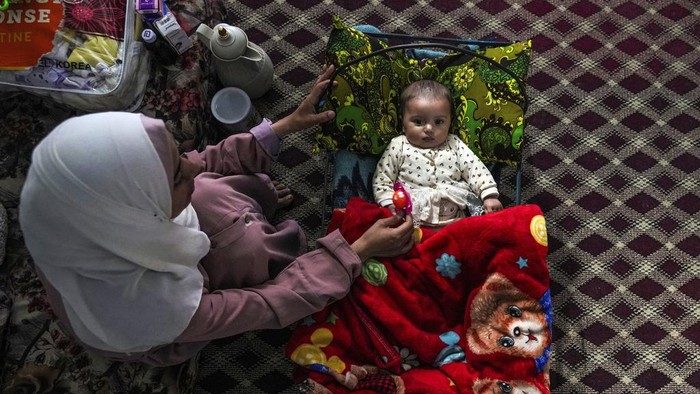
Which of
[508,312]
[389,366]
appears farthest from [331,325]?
[508,312]

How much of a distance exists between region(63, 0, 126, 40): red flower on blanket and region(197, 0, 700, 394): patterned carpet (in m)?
0.51

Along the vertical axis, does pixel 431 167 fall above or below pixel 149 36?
Result: below

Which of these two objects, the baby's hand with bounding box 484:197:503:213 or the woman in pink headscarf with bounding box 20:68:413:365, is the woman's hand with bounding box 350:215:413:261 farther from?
the baby's hand with bounding box 484:197:503:213

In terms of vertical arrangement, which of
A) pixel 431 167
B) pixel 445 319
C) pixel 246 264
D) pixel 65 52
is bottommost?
pixel 445 319

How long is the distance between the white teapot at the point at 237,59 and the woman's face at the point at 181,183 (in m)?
0.76

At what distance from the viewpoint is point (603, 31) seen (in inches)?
94.1

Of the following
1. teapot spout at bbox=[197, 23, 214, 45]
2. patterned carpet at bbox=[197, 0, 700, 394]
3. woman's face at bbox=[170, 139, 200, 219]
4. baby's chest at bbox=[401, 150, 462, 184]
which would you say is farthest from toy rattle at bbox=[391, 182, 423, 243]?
teapot spout at bbox=[197, 23, 214, 45]

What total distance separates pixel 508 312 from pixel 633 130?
94 cm

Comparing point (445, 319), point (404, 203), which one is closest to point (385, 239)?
point (404, 203)

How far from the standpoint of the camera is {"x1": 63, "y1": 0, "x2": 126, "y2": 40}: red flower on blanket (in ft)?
6.07

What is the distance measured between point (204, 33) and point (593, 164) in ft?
4.32

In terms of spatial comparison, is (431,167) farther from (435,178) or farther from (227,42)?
(227,42)

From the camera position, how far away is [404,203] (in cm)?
178

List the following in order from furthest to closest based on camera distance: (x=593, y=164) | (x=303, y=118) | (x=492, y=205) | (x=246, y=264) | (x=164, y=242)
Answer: (x=593, y=164) → (x=492, y=205) → (x=303, y=118) → (x=246, y=264) → (x=164, y=242)
